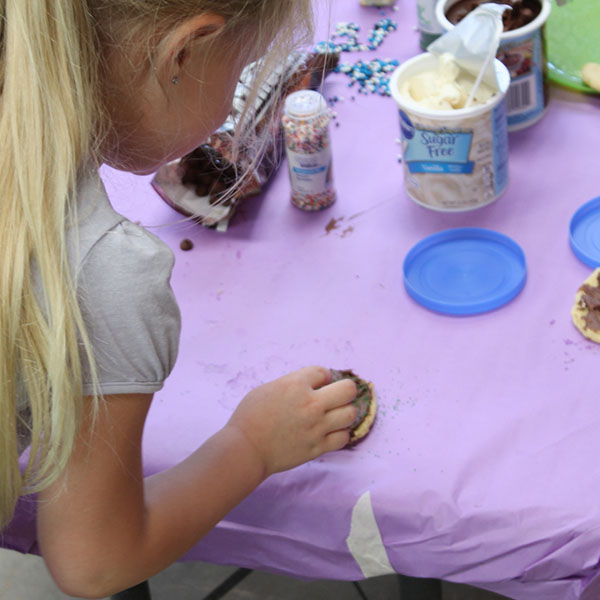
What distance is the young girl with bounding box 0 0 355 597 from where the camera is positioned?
0.62m

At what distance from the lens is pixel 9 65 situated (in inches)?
23.7

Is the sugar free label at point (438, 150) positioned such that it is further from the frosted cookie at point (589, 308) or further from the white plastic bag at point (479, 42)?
the frosted cookie at point (589, 308)

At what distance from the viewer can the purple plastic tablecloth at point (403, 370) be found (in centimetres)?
74

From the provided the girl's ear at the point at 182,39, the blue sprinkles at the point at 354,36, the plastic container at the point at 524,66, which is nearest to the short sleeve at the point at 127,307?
the girl's ear at the point at 182,39

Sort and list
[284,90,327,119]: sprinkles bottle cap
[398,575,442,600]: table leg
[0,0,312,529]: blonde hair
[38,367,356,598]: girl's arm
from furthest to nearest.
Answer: [284,90,327,119]: sprinkles bottle cap
[398,575,442,600]: table leg
[38,367,356,598]: girl's arm
[0,0,312,529]: blonde hair

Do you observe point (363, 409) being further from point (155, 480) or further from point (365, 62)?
point (365, 62)

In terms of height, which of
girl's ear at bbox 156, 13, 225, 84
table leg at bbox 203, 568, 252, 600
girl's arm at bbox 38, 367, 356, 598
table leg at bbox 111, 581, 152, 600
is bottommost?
table leg at bbox 203, 568, 252, 600

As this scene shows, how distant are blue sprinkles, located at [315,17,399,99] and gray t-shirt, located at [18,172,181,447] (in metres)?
0.60

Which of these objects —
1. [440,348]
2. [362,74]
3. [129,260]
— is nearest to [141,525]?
[129,260]

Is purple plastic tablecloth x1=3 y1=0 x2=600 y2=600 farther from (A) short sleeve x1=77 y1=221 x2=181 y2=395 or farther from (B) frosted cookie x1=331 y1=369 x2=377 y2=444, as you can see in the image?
(A) short sleeve x1=77 y1=221 x2=181 y2=395

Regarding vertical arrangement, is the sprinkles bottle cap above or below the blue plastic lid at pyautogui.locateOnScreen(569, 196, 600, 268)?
above

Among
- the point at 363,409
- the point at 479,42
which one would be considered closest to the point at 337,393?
the point at 363,409

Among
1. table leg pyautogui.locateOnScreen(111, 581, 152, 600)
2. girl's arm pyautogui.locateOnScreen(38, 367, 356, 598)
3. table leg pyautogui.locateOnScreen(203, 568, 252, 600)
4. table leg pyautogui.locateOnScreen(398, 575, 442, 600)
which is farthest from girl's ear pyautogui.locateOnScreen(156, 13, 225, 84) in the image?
table leg pyautogui.locateOnScreen(203, 568, 252, 600)

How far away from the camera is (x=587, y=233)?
0.97 metres
